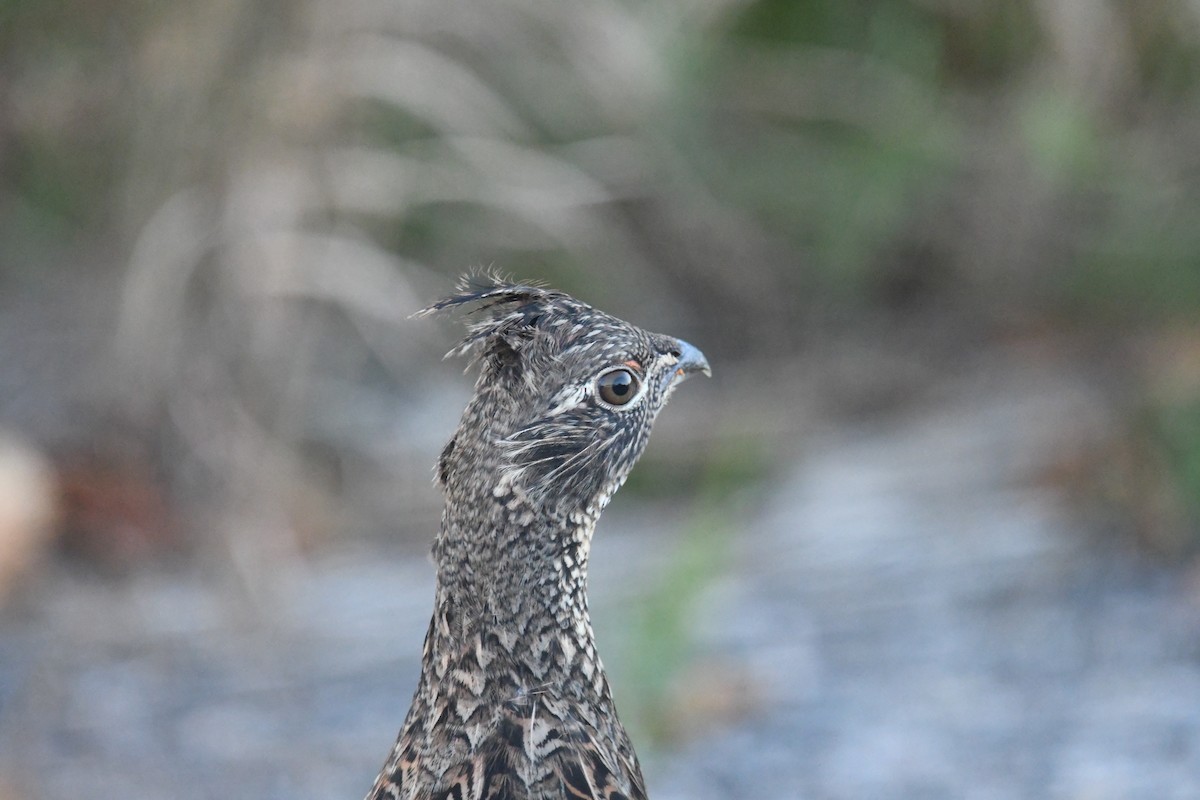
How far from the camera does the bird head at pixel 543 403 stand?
8.43 ft

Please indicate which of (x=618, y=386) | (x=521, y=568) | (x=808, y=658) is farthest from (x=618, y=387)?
(x=808, y=658)

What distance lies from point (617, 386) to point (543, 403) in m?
0.18

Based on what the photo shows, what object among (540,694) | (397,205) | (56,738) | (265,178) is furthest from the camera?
(397,205)

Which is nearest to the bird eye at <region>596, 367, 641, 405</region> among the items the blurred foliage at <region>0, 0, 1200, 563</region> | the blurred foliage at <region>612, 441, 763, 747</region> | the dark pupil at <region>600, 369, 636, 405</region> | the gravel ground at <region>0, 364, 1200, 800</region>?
the dark pupil at <region>600, 369, 636, 405</region>

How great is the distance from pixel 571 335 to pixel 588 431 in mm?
179

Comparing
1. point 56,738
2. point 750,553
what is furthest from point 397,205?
point 56,738

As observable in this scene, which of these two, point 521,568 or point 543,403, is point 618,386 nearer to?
point 543,403

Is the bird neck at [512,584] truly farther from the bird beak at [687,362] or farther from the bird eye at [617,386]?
the bird beak at [687,362]

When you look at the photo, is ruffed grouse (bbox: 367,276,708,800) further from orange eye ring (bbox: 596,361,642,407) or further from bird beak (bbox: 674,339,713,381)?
bird beak (bbox: 674,339,713,381)

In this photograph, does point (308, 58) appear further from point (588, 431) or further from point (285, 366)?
point (588, 431)

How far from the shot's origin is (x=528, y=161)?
6.54 m

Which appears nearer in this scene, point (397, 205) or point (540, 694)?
point (540, 694)

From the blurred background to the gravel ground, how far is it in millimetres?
19

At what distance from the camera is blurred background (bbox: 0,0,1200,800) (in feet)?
16.5
